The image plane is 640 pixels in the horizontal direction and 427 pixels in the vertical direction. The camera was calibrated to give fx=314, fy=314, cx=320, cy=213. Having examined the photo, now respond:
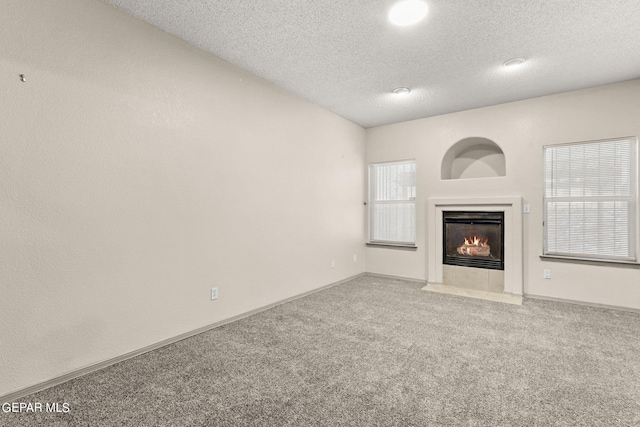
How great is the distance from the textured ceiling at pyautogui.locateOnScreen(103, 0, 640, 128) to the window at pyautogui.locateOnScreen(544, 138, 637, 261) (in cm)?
82

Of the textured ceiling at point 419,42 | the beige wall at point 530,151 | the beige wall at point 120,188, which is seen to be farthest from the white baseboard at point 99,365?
the beige wall at point 530,151

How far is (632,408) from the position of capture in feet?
5.93

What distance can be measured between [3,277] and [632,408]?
377 cm

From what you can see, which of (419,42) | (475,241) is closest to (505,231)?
(475,241)

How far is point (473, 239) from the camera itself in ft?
15.5

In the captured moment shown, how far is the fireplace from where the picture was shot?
4.47 m

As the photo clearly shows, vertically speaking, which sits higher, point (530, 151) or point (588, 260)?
point (530, 151)

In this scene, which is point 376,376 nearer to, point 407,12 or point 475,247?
point 407,12

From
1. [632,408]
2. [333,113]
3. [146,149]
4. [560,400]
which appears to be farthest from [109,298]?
[333,113]

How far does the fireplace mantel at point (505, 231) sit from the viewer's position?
4.25 metres

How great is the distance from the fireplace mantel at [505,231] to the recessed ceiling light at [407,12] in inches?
114

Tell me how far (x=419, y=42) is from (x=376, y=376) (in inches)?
110

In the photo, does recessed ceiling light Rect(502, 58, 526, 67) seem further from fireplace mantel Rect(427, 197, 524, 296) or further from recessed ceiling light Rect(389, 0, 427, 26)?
fireplace mantel Rect(427, 197, 524, 296)

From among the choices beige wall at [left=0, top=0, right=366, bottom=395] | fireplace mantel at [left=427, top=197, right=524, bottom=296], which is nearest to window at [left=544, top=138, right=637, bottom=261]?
fireplace mantel at [left=427, top=197, right=524, bottom=296]
